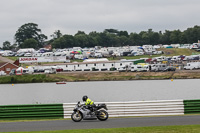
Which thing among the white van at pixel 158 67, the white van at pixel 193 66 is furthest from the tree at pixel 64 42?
the white van at pixel 193 66

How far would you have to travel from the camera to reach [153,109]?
977 inches

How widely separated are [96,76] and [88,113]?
70.7m

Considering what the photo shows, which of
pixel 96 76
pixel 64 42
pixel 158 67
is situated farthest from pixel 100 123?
pixel 64 42

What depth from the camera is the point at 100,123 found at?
22531 millimetres

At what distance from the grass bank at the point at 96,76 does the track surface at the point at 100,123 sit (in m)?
64.0

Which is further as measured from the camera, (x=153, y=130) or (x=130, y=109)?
(x=130, y=109)

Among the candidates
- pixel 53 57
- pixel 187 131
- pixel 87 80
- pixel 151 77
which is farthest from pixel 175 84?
pixel 187 131

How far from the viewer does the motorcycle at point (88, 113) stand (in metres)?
23.4

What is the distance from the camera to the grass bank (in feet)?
287

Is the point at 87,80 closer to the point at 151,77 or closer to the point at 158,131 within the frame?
the point at 151,77

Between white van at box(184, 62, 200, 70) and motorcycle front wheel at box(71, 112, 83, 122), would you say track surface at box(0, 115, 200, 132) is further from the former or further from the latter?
white van at box(184, 62, 200, 70)

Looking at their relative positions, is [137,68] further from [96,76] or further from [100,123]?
[100,123]

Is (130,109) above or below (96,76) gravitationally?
below

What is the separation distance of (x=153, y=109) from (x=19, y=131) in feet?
28.2
